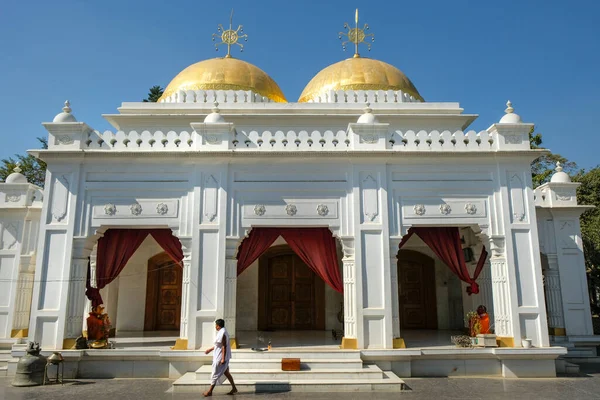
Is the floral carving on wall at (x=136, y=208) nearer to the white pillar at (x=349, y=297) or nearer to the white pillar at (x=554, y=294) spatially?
the white pillar at (x=349, y=297)

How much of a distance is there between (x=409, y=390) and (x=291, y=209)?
376 cm

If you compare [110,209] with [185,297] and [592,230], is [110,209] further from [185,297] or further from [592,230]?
[592,230]

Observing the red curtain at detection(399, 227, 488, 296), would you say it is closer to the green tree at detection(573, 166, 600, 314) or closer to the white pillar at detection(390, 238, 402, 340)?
the white pillar at detection(390, 238, 402, 340)

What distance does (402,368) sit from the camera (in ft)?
27.1

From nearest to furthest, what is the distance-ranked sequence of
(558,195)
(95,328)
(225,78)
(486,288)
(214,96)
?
1. (95,328)
2. (486,288)
3. (558,195)
4. (214,96)
5. (225,78)

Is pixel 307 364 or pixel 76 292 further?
pixel 76 292

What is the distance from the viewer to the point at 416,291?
12.1 m

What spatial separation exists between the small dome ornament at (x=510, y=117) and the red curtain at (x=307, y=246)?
13.8ft

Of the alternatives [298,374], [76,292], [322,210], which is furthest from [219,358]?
[76,292]

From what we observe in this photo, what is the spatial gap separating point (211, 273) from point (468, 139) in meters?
5.66

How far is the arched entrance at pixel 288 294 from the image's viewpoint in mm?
11680

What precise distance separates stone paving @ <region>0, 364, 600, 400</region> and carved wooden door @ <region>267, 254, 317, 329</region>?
4.04 metres

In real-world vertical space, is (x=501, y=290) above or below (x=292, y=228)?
below

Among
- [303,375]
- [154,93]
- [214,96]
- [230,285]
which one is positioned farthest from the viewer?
[154,93]
